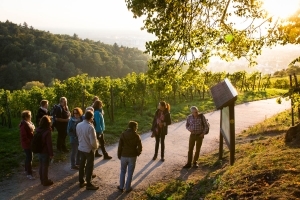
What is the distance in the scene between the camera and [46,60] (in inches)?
3777

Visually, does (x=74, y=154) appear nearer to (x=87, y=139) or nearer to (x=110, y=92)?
(x=87, y=139)

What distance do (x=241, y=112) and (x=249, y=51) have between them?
11.6 meters

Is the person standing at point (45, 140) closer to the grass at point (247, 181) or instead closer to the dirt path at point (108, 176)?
the dirt path at point (108, 176)

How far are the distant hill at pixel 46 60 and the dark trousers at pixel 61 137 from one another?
79.3m

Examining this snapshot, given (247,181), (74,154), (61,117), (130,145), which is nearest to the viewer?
(247,181)

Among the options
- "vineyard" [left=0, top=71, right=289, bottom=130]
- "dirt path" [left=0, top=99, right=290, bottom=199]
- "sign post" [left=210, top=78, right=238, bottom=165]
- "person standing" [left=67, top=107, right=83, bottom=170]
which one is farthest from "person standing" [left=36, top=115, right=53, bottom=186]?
"sign post" [left=210, top=78, right=238, bottom=165]

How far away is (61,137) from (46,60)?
3582 inches

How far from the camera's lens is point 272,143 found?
10008mm

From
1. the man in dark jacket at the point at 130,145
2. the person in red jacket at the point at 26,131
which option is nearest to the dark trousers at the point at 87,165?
the man in dark jacket at the point at 130,145

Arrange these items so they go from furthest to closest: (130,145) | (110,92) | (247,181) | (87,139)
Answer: (110,92) → (87,139) → (130,145) → (247,181)

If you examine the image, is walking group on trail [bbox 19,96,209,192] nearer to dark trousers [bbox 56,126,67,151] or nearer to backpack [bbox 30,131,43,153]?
backpack [bbox 30,131,43,153]

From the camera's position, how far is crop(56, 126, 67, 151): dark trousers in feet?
35.9

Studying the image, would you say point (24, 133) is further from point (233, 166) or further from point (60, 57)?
point (60, 57)

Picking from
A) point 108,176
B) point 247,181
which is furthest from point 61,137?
point 247,181
